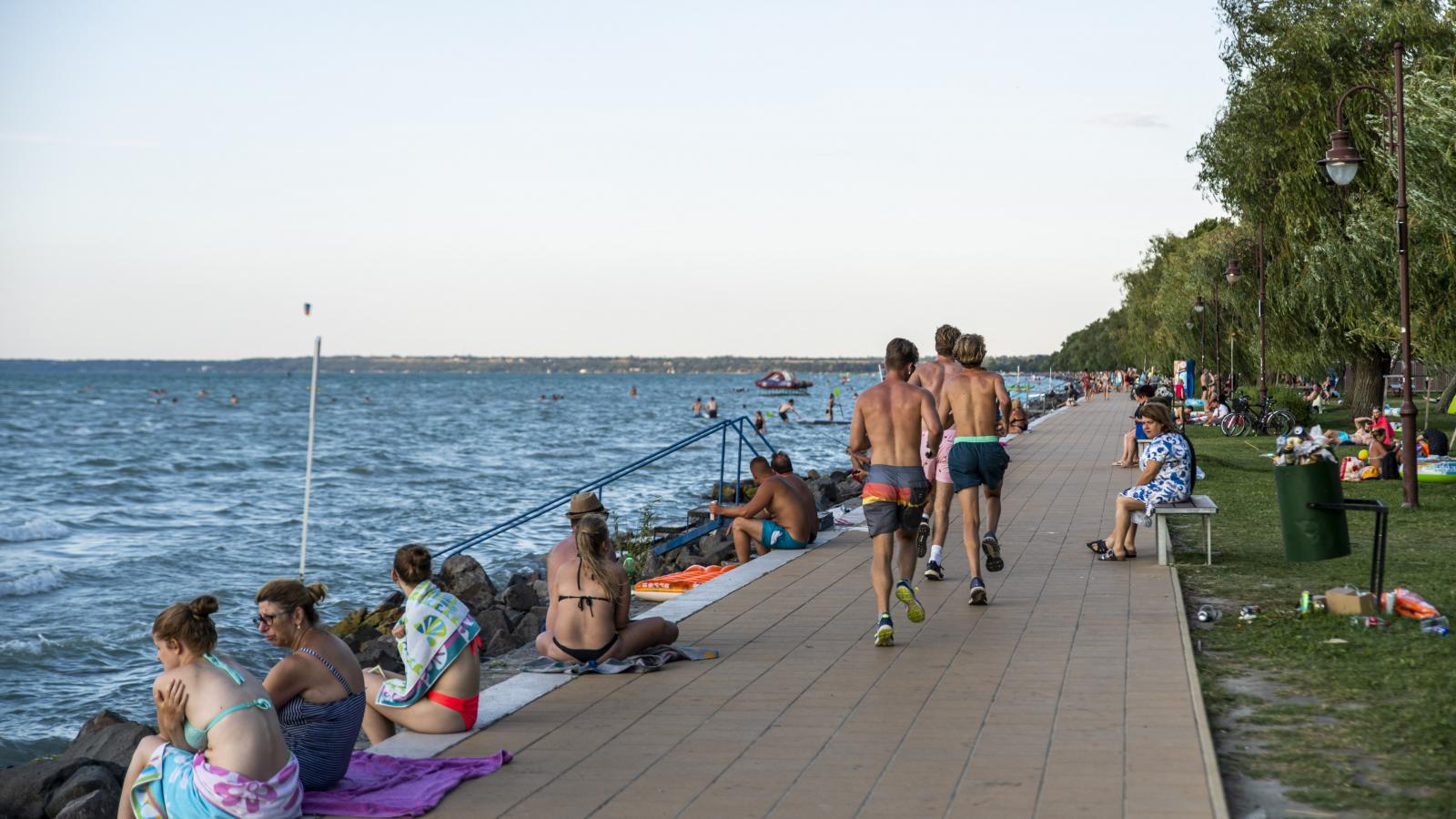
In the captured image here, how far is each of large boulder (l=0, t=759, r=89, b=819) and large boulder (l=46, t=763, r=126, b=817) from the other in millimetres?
49

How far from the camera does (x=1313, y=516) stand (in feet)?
31.6

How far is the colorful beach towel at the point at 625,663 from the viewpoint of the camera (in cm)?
804

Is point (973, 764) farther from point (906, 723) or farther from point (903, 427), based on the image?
point (903, 427)

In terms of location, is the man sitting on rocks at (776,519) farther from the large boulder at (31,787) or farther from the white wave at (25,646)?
the white wave at (25,646)

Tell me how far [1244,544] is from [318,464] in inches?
1727

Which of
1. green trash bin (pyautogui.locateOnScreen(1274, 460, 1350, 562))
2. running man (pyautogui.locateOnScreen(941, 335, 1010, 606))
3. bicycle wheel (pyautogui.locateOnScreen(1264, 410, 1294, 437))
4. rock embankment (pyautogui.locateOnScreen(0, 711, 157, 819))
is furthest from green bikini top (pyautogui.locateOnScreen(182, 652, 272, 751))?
bicycle wheel (pyautogui.locateOnScreen(1264, 410, 1294, 437))

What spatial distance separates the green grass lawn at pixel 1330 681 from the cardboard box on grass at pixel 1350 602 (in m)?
0.18

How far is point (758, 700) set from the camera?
7160 millimetres

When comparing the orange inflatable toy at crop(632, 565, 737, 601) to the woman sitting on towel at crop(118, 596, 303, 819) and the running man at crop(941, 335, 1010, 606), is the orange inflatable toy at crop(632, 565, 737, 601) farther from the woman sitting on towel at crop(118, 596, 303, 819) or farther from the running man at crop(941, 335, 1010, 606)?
the woman sitting on towel at crop(118, 596, 303, 819)

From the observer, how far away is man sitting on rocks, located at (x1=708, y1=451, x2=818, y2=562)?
13.7 metres

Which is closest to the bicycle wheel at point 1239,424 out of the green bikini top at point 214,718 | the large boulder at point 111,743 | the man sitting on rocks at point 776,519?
the man sitting on rocks at point 776,519

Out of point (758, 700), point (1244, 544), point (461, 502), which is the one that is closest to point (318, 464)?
point (461, 502)

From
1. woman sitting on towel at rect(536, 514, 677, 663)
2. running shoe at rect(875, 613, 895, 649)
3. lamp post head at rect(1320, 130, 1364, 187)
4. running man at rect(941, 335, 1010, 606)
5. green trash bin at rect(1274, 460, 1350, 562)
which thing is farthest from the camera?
lamp post head at rect(1320, 130, 1364, 187)

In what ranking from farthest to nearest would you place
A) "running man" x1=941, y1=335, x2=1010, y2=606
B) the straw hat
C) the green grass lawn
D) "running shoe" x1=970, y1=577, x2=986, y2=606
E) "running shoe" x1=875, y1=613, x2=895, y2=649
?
1. "running man" x1=941, y1=335, x2=1010, y2=606
2. "running shoe" x1=970, y1=577, x2=986, y2=606
3. the straw hat
4. "running shoe" x1=875, y1=613, x2=895, y2=649
5. the green grass lawn
